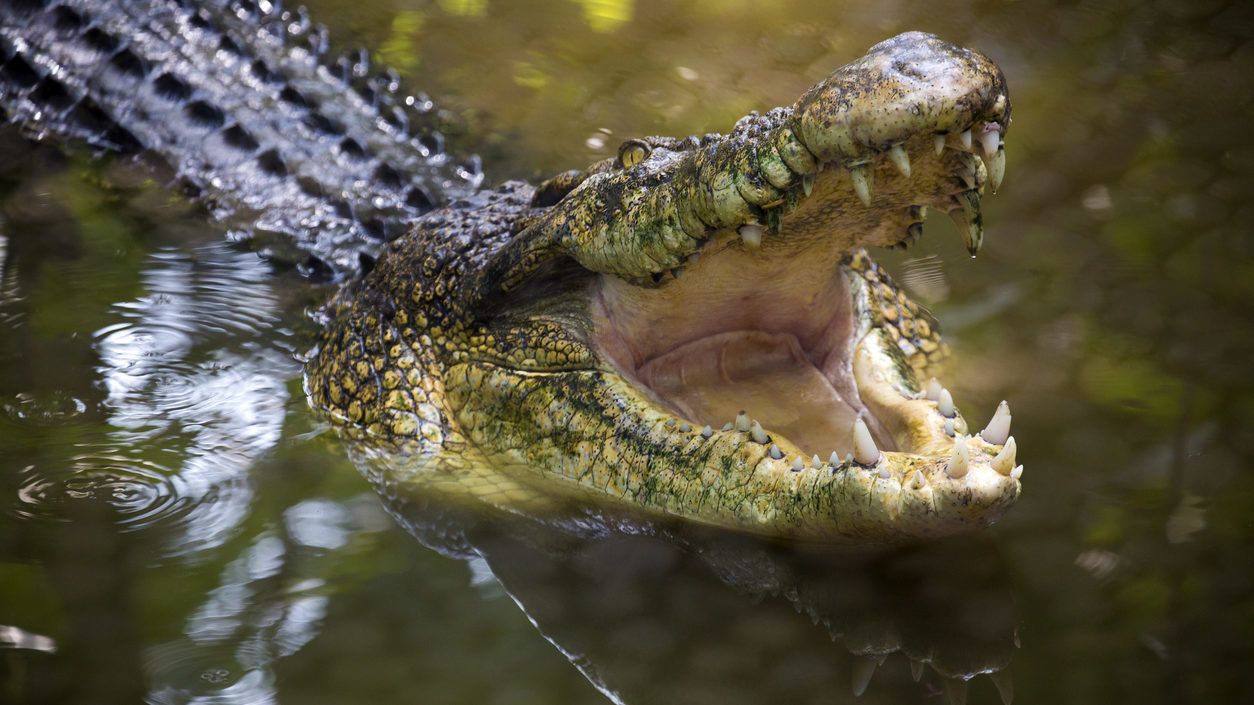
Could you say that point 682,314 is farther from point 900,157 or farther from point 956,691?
point 956,691

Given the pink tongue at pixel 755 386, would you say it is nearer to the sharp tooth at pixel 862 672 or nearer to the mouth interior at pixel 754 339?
the mouth interior at pixel 754 339

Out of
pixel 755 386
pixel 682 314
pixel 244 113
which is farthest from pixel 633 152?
pixel 244 113

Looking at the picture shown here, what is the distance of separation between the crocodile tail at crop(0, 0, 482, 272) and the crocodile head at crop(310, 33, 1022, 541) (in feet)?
1.90

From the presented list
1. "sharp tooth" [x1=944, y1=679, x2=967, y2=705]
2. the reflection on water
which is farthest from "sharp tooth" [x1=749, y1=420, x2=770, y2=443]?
the reflection on water

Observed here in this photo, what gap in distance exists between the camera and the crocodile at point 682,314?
2.14 meters

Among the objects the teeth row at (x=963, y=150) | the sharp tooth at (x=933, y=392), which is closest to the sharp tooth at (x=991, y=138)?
the teeth row at (x=963, y=150)

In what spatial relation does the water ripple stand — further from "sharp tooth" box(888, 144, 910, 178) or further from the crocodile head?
"sharp tooth" box(888, 144, 910, 178)

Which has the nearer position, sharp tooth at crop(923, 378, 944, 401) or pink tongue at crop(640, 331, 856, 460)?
sharp tooth at crop(923, 378, 944, 401)

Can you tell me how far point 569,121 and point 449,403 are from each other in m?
1.78

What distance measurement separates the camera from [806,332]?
2859 mm

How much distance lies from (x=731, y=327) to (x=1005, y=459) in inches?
33.3

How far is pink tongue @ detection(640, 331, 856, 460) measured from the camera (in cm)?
267

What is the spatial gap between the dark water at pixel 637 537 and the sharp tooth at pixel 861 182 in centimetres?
83

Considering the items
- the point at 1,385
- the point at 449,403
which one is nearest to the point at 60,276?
the point at 1,385
